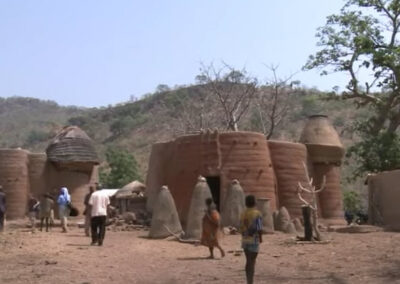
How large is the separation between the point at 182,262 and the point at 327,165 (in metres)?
14.5

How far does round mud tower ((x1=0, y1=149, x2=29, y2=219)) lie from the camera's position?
26.7 m

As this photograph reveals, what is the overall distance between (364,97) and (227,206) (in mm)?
10564

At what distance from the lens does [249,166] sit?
21.8 metres

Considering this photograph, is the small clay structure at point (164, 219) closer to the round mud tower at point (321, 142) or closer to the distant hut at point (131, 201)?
the distant hut at point (131, 201)

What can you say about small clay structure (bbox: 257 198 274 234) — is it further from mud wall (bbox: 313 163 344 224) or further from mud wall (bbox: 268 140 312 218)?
mud wall (bbox: 313 163 344 224)

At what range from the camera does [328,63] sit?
28.2 metres

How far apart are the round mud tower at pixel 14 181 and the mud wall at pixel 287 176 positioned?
1070cm

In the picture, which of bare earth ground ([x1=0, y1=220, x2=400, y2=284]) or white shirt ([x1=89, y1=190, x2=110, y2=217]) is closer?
bare earth ground ([x1=0, y1=220, x2=400, y2=284])

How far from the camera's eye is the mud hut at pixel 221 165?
21703mm

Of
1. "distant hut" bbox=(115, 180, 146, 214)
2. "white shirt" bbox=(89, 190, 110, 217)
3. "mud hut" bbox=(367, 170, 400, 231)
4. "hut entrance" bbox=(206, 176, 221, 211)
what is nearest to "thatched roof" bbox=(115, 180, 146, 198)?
"distant hut" bbox=(115, 180, 146, 214)

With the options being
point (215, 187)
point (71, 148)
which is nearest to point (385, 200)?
point (215, 187)

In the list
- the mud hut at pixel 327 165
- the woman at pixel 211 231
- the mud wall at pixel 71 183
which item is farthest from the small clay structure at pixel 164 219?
the mud wall at pixel 71 183

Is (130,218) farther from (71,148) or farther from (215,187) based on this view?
(71,148)

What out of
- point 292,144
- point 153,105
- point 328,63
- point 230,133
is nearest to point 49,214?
point 230,133
